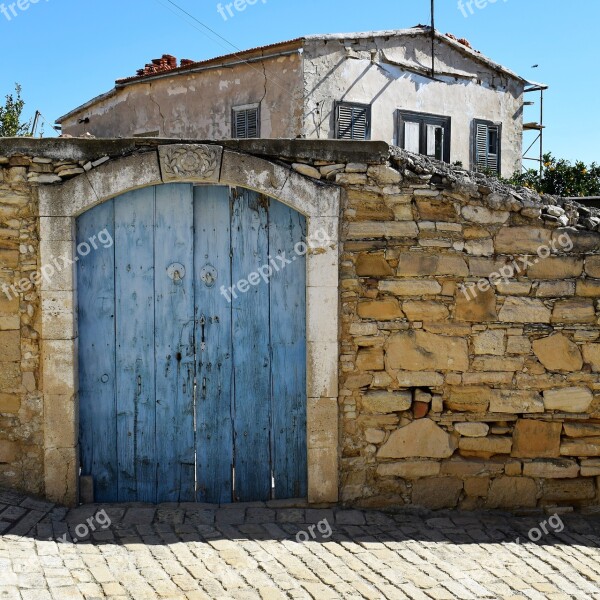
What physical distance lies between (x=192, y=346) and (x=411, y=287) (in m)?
1.63

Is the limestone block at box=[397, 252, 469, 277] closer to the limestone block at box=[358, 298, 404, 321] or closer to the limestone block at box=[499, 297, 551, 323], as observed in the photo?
the limestone block at box=[358, 298, 404, 321]

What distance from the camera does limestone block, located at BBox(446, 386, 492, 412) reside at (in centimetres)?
503

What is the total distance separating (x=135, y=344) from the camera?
16.5ft

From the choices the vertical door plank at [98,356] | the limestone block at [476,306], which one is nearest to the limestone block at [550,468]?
the limestone block at [476,306]

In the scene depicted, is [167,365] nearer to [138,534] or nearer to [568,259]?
[138,534]

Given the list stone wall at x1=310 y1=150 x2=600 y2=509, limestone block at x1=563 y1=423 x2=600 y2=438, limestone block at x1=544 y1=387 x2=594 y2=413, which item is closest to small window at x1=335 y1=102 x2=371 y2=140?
stone wall at x1=310 y1=150 x2=600 y2=509

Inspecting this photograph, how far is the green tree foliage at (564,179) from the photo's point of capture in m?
12.2

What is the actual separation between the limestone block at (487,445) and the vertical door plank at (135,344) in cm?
226

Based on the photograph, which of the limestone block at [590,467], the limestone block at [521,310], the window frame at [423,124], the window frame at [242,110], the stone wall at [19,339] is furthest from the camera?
the window frame at [423,124]

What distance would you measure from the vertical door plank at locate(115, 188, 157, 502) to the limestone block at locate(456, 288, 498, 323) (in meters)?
2.22

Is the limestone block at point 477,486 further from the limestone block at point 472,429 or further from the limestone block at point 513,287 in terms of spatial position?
the limestone block at point 513,287

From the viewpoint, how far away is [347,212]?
194 inches

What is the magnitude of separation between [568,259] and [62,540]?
3.92 meters

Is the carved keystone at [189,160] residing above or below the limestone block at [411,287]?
above
